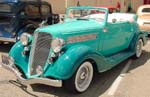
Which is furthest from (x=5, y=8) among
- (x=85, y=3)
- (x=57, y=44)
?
(x=85, y=3)

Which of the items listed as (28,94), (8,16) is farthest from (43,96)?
(8,16)

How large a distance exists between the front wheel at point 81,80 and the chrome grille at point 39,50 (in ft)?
2.10

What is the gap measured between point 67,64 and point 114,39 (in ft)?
7.67

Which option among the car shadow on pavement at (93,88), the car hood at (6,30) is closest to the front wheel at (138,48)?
the car shadow on pavement at (93,88)

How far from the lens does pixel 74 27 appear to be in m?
5.39

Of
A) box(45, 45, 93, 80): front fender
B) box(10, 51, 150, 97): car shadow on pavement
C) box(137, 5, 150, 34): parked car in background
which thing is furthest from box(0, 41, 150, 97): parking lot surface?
box(137, 5, 150, 34): parked car in background

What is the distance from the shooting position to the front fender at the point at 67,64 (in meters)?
4.48

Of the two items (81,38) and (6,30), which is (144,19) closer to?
(6,30)

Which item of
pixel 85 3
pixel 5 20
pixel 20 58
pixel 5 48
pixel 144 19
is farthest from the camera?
pixel 85 3

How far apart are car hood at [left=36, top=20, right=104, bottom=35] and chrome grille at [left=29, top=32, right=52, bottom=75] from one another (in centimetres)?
13

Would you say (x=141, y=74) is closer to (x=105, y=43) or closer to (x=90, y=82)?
(x=105, y=43)

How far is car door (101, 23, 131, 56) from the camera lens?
6.06m

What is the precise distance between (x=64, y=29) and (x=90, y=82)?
3.93 ft

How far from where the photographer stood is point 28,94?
4852 mm
